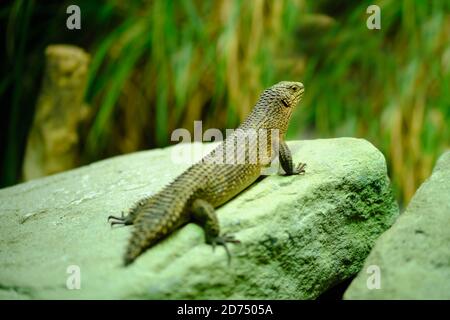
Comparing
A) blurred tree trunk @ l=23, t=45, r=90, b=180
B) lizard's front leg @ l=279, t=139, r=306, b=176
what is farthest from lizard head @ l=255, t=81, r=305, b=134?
blurred tree trunk @ l=23, t=45, r=90, b=180

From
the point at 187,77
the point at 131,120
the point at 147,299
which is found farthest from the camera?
the point at 131,120

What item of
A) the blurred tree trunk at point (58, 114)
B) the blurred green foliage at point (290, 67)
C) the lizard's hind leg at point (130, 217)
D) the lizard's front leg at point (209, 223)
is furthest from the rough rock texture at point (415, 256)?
the blurred tree trunk at point (58, 114)

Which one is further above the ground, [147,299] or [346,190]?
[346,190]

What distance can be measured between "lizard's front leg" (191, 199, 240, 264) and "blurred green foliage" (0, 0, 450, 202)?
3331 millimetres

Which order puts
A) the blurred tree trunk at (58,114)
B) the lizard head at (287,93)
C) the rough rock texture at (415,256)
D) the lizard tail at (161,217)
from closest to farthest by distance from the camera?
the rough rock texture at (415,256), the lizard tail at (161,217), the lizard head at (287,93), the blurred tree trunk at (58,114)

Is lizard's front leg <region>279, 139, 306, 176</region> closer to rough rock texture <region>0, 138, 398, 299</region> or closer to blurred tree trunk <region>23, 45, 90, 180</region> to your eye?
rough rock texture <region>0, 138, 398, 299</region>

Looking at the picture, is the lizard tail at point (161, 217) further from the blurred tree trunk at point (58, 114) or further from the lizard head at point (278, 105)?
the blurred tree trunk at point (58, 114)

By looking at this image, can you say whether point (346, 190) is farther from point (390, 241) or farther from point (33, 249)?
point (33, 249)

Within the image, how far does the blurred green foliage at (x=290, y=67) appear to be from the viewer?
6.00 meters

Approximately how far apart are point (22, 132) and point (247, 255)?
5601 mm

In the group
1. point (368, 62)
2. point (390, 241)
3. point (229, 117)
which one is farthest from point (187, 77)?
point (390, 241)

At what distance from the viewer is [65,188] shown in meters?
4.41

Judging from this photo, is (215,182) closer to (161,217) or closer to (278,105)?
(161,217)

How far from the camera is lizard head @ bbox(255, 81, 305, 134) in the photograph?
4.14 m
